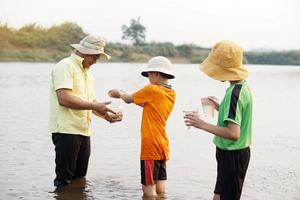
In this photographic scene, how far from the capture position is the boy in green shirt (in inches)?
187

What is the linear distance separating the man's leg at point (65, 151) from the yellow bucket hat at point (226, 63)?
2.37 metres

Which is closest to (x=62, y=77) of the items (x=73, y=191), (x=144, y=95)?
(x=144, y=95)

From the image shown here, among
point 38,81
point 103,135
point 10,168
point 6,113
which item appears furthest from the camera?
point 38,81

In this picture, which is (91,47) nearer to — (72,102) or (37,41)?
(72,102)

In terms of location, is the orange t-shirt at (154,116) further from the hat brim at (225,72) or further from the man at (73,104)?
the hat brim at (225,72)

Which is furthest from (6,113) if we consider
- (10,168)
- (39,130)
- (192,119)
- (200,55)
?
(200,55)

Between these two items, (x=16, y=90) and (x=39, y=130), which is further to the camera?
(x=16, y=90)

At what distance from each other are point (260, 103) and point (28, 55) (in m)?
36.3

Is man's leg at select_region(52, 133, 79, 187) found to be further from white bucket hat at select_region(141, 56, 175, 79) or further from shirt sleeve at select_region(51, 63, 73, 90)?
white bucket hat at select_region(141, 56, 175, 79)

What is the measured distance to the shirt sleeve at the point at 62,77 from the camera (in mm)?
6648

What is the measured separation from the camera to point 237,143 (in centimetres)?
488

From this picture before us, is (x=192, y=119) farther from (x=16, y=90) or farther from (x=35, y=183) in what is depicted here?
(x=16, y=90)

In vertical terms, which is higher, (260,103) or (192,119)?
(192,119)

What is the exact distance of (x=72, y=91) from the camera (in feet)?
22.2
